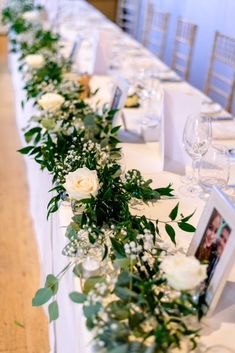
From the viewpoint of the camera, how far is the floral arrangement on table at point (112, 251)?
2.79 ft

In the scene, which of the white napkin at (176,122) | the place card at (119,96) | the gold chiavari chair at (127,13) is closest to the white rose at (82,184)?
the white napkin at (176,122)

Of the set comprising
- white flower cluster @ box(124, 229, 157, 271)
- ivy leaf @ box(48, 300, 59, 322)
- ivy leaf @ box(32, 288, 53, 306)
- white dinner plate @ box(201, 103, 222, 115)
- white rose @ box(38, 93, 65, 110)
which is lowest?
ivy leaf @ box(48, 300, 59, 322)

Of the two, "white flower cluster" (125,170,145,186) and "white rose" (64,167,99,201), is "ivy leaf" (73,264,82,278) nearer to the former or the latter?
"white rose" (64,167,99,201)

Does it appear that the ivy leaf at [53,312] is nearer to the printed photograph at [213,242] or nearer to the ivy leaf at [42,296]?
the ivy leaf at [42,296]

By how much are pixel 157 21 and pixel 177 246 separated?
14.2 feet

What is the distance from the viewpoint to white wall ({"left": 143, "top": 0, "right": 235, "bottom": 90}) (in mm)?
4344

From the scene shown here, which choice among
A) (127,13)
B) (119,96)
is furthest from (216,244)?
(127,13)

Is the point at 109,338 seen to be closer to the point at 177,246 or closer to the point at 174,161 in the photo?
the point at 177,246

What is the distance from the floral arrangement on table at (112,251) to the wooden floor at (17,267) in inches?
10.7

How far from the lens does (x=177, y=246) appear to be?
1.21 metres

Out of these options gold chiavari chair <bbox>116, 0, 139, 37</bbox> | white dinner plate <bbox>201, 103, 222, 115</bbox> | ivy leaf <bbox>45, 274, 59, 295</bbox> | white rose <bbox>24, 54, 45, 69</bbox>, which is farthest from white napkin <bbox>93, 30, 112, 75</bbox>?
gold chiavari chair <bbox>116, 0, 139, 37</bbox>

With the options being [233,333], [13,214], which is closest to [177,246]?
[233,333]

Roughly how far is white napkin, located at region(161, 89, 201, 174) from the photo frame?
64cm

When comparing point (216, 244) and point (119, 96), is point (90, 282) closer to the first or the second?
point (216, 244)
